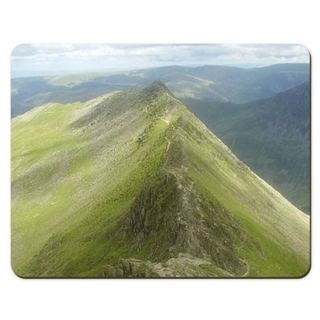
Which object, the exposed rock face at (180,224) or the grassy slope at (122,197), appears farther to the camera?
the grassy slope at (122,197)

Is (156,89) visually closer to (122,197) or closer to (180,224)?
(122,197)

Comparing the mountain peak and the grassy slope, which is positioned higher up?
the mountain peak

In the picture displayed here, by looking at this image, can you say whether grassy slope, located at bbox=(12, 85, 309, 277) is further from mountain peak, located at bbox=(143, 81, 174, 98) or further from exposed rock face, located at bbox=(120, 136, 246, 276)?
mountain peak, located at bbox=(143, 81, 174, 98)

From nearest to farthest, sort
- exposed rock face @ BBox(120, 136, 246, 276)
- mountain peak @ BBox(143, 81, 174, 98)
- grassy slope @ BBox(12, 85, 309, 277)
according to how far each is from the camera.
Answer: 1. exposed rock face @ BBox(120, 136, 246, 276)
2. grassy slope @ BBox(12, 85, 309, 277)
3. mountain peak @ BBox(143, 81, 174, 98)

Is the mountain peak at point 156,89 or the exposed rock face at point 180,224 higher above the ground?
the mountain peak at point 156,89

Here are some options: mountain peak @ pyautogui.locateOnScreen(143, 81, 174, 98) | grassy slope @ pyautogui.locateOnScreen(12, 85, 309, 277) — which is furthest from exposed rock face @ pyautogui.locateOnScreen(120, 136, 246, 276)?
mountain peak @ pyautogui.locateOnScreen(143, 81, 174, 98)

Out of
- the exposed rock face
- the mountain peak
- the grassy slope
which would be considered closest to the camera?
the exposed rock face

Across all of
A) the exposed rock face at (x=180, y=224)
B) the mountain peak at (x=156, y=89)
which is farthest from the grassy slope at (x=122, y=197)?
the mountain peak at (x=156, y=89)

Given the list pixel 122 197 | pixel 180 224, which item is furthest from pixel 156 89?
pixel 180 224

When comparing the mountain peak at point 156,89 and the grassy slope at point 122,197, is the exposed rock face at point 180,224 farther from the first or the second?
the mountain peak at point 156,89

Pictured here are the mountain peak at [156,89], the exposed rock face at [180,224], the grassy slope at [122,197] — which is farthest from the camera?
the mountain peak at [156,89]
